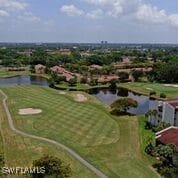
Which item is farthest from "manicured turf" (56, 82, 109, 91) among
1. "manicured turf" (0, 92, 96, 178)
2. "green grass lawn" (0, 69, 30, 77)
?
"manicured turf" (0, 92, 96, 178)

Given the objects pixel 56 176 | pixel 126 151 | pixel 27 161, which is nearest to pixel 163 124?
pixel 126 151

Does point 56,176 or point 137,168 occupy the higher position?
point 56,176

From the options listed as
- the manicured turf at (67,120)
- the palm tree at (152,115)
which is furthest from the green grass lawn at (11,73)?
the palm tree at (152,115)

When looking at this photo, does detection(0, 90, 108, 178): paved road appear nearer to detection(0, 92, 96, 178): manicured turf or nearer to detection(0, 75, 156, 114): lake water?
detection(0, 92, 96, 178): manicured turf

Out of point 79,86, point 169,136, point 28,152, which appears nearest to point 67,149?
point 28,152

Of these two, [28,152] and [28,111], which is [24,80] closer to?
[28,111]

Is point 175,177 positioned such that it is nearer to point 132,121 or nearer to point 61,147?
point 61,147

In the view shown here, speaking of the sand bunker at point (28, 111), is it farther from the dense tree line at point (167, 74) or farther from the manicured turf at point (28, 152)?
the dense tree line at point (167, 74)
